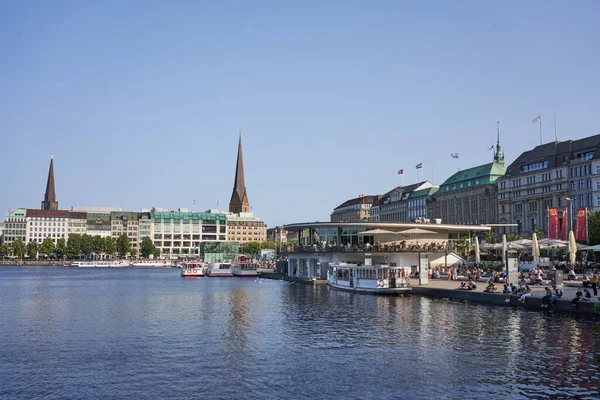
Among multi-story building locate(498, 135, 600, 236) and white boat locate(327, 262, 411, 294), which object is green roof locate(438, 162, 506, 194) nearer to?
multi-story building locate(498, 135, 600, 236)

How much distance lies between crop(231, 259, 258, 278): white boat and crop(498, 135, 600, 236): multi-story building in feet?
189

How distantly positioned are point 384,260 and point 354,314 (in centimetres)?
3796

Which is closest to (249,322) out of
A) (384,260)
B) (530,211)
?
(384,260)

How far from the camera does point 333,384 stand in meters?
29.1

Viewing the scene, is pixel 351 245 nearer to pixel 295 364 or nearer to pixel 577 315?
pixel 577 315

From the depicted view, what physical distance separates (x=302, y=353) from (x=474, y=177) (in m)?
144

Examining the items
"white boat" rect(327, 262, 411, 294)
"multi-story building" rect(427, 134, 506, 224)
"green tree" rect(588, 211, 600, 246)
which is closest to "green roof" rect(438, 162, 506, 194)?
"multi-story building" rect(427, 134, 506, 224)

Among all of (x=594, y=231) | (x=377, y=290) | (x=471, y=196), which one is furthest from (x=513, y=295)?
(x=471, y=196)

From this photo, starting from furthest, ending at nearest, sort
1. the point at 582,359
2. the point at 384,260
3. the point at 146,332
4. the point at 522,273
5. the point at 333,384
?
the point at 384,260 < the point at 522,273 < the point at 146,332 < the point at 582,359 < the point at 333,384

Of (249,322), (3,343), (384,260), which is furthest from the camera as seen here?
(384,260)

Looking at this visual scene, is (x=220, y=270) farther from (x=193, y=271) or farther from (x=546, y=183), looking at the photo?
(x=546, y=183)

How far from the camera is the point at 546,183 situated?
133500 mm

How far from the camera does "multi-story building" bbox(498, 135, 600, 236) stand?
398ft

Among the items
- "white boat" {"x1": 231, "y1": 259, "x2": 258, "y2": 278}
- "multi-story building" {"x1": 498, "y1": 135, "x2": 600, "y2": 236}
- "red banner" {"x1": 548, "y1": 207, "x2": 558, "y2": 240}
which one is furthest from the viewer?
"white boat" {"x1": 231, "y1": 259, "x2": 258, "y2": 278}
